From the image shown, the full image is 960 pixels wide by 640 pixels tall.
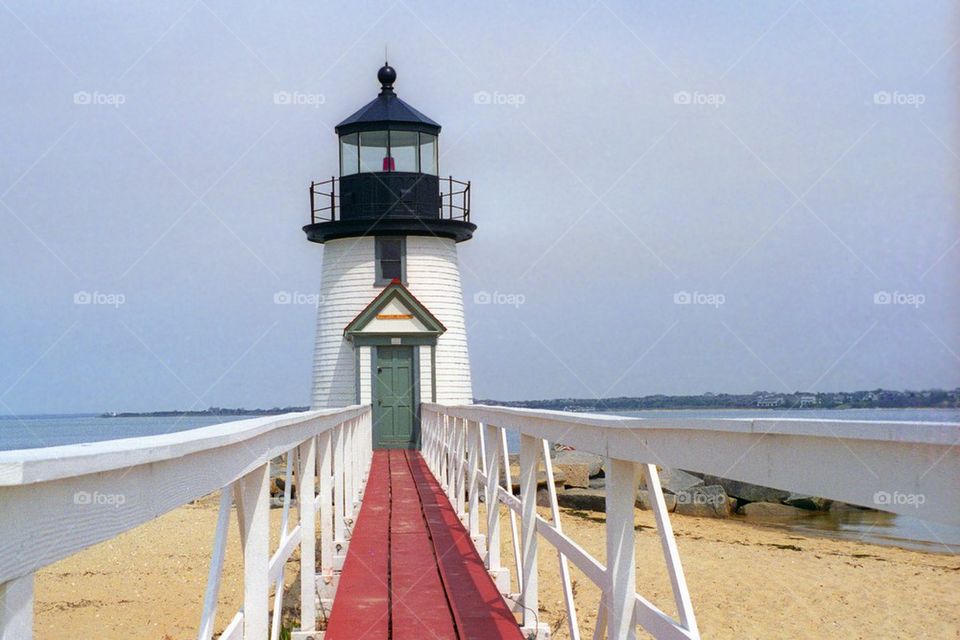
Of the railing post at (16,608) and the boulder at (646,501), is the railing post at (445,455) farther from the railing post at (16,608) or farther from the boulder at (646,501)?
the railing post at (16,608)

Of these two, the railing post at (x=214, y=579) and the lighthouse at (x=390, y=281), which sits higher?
the lighthouse at (x=390, y=281)

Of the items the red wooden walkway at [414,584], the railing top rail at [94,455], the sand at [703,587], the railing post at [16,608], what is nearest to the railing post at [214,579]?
the railing top rail at [94,455]

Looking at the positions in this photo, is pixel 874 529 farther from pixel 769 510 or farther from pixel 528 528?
pixel 528 528

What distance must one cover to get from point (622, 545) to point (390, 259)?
55.1 feet

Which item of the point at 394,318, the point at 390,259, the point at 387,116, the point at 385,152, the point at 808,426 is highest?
the point at 387,116

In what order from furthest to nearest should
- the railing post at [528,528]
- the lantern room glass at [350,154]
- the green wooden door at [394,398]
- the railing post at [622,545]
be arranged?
the lantern room glass at [350,154]
the green wooden door at [394,398]
the railing post at [528,528]
the railing post at [622,545]

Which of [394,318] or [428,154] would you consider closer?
[394,318]

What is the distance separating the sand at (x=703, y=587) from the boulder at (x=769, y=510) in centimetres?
529

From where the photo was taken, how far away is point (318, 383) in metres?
20.2

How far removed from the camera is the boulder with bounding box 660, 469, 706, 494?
22483 millimetres

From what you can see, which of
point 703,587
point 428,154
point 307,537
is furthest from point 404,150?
point 307,537

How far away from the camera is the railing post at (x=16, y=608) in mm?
1326

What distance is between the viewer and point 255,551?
11.0 feet

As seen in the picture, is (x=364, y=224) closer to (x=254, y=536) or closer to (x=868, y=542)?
(x=868, y=542)
